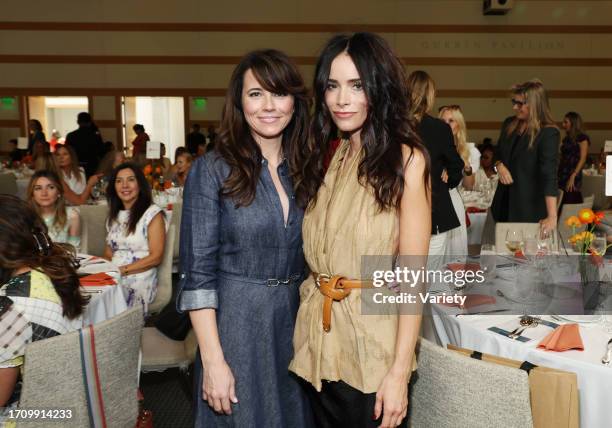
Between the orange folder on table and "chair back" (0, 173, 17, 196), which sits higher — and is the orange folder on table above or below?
below

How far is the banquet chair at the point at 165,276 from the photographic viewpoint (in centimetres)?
380

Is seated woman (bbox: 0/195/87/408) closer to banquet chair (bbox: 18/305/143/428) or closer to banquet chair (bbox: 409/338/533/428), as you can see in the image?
banquet chair (bbox: 18/305/143/428)

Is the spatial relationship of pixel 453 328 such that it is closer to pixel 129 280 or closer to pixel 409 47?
pixel 129 280

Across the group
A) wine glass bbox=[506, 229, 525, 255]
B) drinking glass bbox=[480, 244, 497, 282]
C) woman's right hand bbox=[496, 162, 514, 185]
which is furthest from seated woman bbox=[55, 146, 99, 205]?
wine glass bbox=[506, 229, 525, 255]

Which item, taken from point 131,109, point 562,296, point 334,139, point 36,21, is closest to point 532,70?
point 131,109

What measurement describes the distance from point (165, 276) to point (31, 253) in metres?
1.78

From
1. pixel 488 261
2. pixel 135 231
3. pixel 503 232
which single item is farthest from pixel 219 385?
pixel 503 232

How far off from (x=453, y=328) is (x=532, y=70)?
38.2 feet

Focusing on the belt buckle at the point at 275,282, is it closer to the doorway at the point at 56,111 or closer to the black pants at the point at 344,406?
the black pants at the point at 344,406

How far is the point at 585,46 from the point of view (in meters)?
12.6

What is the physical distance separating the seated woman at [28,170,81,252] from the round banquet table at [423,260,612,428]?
2680mm

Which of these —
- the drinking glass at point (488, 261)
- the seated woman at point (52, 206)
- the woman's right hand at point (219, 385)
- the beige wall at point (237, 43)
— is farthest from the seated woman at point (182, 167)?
the woman's right hand at point (219, 385)

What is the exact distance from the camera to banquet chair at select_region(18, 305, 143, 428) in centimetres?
171

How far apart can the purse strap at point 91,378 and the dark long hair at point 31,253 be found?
1.16 ft
